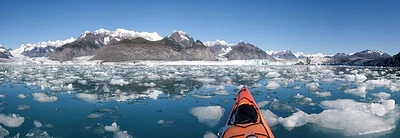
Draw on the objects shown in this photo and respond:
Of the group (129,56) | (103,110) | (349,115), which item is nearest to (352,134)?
(349,115)

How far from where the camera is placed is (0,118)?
8195 millimetres

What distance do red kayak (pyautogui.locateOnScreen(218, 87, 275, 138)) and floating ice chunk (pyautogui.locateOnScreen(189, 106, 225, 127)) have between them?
4.76 ft

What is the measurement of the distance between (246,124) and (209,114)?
3.08 meters

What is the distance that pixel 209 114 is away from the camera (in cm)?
885

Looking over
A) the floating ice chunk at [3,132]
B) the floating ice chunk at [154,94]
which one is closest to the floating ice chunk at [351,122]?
the floating ice chunk at [154,94]

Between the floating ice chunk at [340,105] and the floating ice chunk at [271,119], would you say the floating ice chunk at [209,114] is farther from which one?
the floating ice chunk at [340,105]

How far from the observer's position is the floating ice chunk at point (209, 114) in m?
8.32

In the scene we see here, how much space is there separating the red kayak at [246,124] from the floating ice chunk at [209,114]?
1450 mm

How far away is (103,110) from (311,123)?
6970 mm

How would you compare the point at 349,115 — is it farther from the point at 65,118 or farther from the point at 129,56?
the point at 129,56

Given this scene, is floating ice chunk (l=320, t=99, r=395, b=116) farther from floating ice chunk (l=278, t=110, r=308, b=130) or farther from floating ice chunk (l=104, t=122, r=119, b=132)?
floating ice chunk (l=104, t=122, r=119, b=132)

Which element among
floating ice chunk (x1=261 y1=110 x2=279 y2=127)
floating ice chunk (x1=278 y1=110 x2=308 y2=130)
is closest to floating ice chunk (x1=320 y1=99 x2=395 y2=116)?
floating ice chunk (x1=278 y1=110 x2=308 y2=130)

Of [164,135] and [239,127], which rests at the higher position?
[239,127]

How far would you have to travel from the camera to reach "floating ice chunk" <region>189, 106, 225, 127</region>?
832 centimetres
